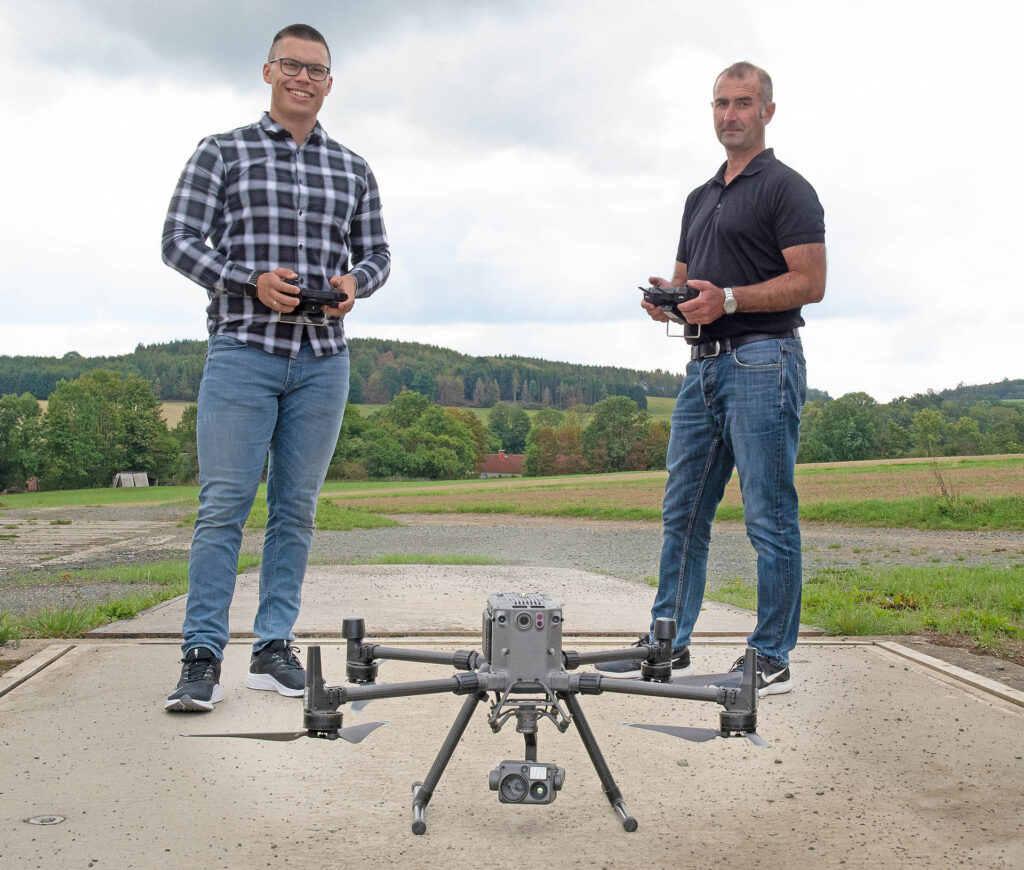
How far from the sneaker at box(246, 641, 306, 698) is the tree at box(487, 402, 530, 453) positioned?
293 feet

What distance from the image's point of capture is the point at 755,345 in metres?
3.52

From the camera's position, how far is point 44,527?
21.8 metres

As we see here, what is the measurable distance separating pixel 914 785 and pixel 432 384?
96.9 m

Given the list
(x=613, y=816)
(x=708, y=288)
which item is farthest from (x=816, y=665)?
(x=613, y=816)

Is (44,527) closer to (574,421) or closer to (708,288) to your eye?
(708,288)

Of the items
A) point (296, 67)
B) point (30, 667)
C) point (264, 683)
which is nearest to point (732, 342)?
point (296, 67)

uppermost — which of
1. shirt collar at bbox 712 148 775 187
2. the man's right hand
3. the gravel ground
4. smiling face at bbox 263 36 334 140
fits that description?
smiling face at bbox 263 36 334 140

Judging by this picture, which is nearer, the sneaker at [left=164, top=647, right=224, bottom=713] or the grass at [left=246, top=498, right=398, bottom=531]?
the sneaker at [left=164, top=647, right=224, bottom=713]

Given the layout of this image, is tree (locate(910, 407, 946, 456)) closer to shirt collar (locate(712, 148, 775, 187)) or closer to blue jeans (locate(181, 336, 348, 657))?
shirt collar (locate(712, 148, 775, 187))

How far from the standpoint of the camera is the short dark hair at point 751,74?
355 cm

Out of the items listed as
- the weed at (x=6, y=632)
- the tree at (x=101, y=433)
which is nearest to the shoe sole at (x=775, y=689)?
the weed at (x=6, y=632)

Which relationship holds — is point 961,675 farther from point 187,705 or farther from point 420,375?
point 420,375

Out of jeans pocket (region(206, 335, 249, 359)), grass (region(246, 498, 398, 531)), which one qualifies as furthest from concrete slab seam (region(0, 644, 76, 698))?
grass (region(246, 498, 398, 531))

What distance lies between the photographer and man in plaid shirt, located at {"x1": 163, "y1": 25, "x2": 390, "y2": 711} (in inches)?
131
